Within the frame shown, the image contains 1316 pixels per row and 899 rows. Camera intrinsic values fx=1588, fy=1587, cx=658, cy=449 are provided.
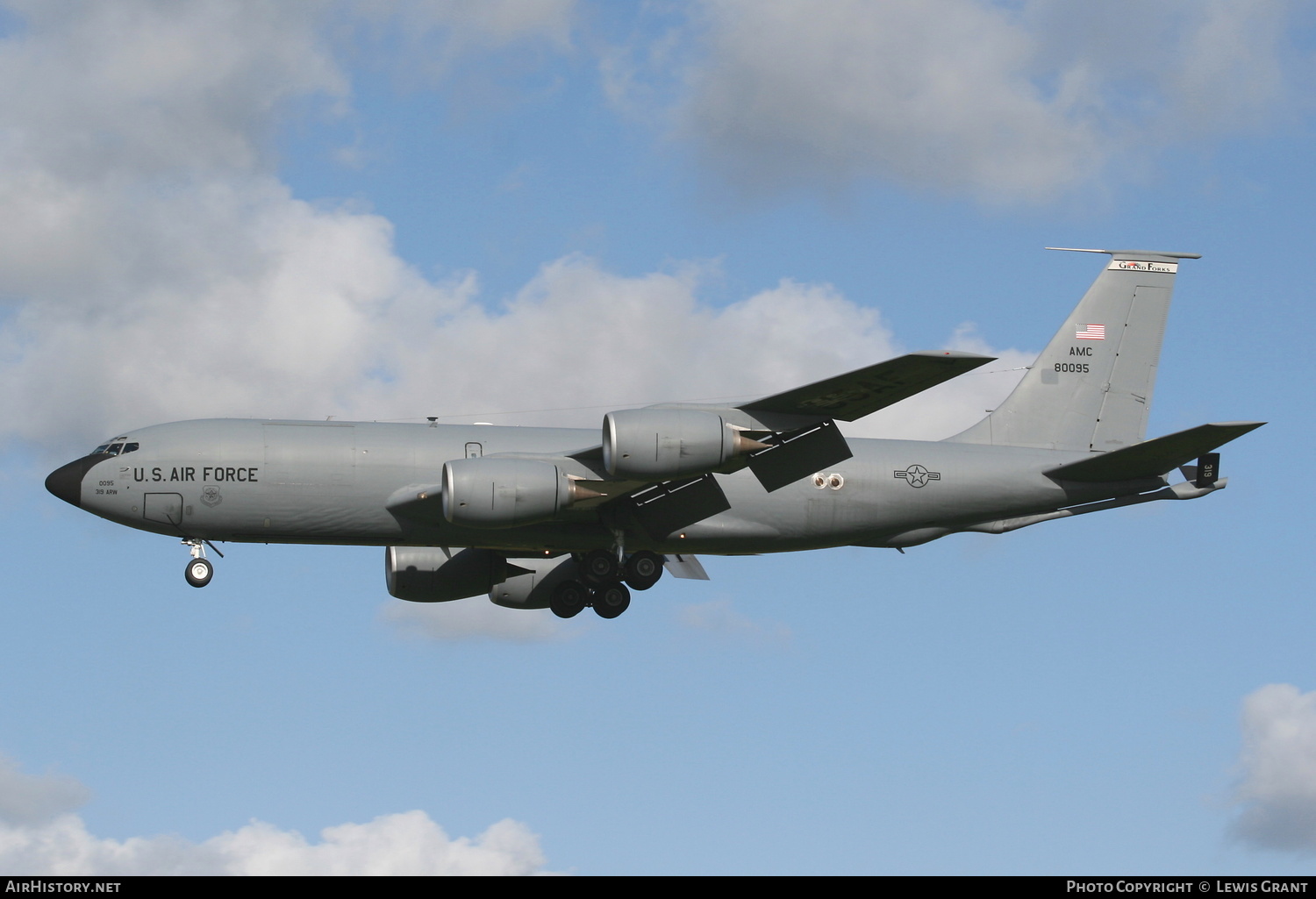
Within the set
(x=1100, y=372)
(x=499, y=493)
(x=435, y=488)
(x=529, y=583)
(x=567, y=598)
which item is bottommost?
(x=567, y=598)

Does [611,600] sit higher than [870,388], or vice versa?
[870,388]

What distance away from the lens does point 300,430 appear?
40.2 metres

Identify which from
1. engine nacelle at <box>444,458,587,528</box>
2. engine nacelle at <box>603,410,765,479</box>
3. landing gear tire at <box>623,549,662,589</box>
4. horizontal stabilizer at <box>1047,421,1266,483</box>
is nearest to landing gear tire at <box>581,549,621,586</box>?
landing gear tire at <box>623,549,662,589</box>

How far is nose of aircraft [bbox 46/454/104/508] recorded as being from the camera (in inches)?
1558

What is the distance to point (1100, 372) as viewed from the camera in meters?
45.8

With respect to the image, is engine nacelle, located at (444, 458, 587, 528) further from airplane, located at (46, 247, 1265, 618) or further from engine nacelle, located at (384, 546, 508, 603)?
engine nacelle, located at (384, 546, 508, 603)

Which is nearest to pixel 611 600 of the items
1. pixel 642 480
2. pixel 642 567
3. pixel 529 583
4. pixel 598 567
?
pixel 598 567

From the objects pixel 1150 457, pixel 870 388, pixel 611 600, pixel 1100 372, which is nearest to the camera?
pixel 870 388

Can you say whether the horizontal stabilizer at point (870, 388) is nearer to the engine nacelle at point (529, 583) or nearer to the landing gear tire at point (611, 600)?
the landing gear tire at point (611, 600)

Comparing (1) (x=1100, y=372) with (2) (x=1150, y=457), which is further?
(1) (x=1100, y=372)

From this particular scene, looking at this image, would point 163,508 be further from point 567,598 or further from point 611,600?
point 611,600

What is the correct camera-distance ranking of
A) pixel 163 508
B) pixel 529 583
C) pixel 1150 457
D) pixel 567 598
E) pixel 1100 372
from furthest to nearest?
pixel 529 583 → pixel 1100 372 → pixel 567 598 → pixel 1150 457 → pixel 163 508

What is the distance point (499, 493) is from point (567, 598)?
7481 millimetres
